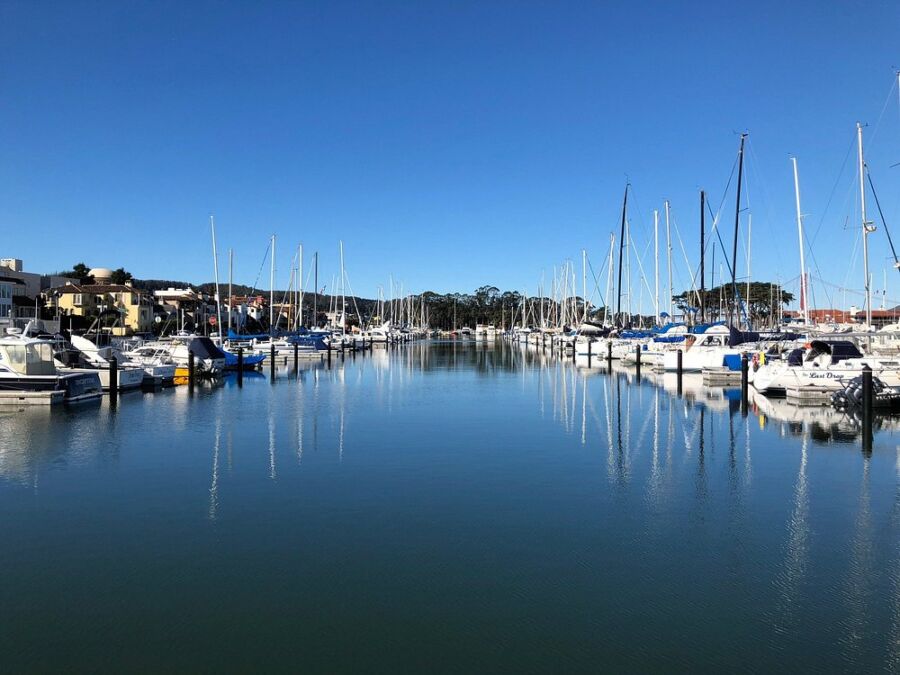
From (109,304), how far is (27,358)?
211 feet

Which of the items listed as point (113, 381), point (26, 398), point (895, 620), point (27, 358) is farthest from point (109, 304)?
point (895, 620)

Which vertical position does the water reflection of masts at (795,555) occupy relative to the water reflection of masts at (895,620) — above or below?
below

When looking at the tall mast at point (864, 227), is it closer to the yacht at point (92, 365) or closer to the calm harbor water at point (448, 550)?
the calm harbor water at point (448, 550)

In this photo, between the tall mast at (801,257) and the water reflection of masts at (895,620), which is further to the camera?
the tall mast at (801,257)

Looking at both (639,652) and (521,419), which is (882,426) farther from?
(639,652)

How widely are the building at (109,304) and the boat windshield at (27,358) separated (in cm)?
5650

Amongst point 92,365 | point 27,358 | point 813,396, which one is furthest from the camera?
point 92,365

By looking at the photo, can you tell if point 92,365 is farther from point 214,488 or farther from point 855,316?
point 855,316

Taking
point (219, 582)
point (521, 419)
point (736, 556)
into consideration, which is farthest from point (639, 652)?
point (521, 419)

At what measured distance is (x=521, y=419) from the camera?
1037 inches

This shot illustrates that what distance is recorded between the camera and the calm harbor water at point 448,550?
25.2 ft

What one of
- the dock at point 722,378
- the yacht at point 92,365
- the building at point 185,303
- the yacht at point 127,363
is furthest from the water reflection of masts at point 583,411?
the building at point 185,303

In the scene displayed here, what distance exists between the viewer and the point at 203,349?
44688 millimetres

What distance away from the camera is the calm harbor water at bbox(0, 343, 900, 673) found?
7.70 meters
